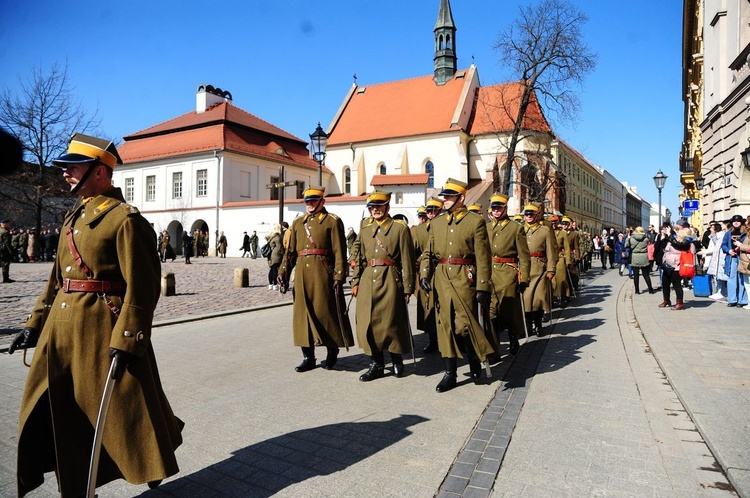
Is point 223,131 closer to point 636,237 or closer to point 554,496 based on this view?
point 636,237

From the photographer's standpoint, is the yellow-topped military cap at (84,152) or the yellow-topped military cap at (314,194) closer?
the yellow-topped military cap at (84,152)

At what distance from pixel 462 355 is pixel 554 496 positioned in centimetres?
250

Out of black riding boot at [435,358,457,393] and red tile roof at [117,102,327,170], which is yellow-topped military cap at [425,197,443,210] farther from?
red tile roof at [117,102,327,170]

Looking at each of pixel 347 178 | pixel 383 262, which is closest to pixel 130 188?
pixel 347 178

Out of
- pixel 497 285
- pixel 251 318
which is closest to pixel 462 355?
pixel 497 285

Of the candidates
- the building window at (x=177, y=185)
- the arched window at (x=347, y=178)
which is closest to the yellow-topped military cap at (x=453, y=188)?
the building window at (x=177, y=185)

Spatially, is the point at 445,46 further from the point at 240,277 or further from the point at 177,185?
the point at 240,277

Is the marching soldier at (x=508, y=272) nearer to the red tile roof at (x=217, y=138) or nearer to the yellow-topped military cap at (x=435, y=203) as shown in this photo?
the yellow-topped military cap at (x=435, y=203)

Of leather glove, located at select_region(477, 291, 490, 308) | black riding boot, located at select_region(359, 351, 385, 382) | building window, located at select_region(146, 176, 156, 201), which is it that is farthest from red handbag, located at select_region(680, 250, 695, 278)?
building window, located at select_region(146, 176, 156, 201)

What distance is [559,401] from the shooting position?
5.17 metres

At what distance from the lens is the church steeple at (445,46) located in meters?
49.8

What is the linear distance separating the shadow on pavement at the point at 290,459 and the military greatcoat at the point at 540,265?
188 inches

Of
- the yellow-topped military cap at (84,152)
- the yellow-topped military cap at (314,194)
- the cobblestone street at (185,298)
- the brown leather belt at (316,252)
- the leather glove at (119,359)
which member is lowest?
the cobblestone street at (185,298)

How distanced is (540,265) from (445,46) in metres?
45.7
